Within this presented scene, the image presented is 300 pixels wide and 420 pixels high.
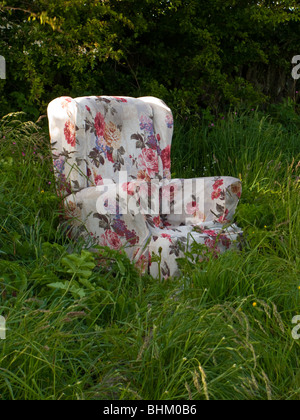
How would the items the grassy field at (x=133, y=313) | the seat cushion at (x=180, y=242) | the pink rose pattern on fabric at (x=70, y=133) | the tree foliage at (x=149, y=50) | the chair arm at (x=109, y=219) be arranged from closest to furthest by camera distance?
the grassy field at (x=133, y=313) < the seat cushion at (x=180, y=242) < the chair arm at (x=109, y=219) < the pink rose pattern on fabric at (x=70, y=133) < the tree foliage at (x=149, y=50)

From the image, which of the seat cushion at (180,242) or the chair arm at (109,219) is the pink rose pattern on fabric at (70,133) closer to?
the chair arm at (109,219)

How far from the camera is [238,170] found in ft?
17.1

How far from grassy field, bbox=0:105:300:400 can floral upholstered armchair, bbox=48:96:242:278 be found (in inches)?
7.0

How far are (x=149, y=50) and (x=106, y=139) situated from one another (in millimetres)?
2918

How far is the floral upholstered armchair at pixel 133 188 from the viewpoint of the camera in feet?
11.5

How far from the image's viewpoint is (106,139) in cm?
402

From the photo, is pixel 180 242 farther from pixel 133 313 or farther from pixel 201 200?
pixel 133 313

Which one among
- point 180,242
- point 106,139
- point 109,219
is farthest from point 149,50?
point 180,242

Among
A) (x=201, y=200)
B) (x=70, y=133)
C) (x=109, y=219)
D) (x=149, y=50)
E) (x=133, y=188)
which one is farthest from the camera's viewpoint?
(x=149, y=50)

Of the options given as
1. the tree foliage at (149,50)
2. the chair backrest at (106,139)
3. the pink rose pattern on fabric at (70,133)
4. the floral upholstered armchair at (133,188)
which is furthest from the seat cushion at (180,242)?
the tree foliage at (149,50)

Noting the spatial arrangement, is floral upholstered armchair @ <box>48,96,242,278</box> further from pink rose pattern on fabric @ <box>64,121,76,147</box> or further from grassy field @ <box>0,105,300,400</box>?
grassy field @ <box>0,105,300,400</box>

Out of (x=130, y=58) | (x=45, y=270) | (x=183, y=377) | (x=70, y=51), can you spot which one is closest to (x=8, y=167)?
(x=45, y=270)

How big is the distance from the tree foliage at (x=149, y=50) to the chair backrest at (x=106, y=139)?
121 cm

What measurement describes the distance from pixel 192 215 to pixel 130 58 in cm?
339
